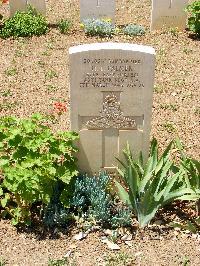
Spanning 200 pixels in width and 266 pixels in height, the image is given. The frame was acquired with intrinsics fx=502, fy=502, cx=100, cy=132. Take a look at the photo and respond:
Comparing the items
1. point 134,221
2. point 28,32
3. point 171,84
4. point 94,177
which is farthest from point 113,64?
point 28,32

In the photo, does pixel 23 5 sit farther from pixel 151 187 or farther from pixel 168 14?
pixel 151 187

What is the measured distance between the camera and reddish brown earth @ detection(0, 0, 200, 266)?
4496 millimetres

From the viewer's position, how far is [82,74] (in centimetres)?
455

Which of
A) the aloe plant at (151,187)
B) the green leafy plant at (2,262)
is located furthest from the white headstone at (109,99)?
the green leafy plant at (2,262)

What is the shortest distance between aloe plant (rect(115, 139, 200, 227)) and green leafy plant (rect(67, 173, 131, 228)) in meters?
0.13

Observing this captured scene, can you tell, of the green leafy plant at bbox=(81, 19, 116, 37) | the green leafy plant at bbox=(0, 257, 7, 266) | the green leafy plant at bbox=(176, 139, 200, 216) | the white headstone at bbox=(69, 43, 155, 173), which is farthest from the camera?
the green leafy plant at bbox=(81, 19, 116, 37)

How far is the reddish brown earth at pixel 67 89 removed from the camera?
14.8 ft

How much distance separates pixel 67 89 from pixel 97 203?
317 centimetres

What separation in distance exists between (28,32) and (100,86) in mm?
5045

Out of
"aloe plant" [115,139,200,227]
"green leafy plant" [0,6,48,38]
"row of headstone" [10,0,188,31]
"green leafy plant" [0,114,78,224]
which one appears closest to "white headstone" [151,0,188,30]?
"row of headstone" [10,0,188,31]

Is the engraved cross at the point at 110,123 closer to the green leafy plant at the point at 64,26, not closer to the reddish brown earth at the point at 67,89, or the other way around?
the reddish brown earth at the point at 67,89

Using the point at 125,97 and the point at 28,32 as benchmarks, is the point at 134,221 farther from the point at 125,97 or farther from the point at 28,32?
the point at 28,32

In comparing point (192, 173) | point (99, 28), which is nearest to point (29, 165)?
point (192, 173)

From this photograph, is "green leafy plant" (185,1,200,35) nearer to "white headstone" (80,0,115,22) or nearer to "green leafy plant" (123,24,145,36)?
"green leafy plant" (123,24,145,36)
